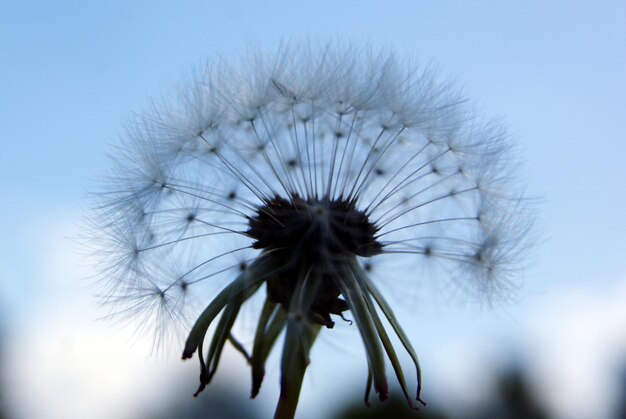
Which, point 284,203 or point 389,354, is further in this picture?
point 284,203

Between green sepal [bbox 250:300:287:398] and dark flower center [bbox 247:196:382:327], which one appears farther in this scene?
dark flower center [bbox 247:196:382:327]

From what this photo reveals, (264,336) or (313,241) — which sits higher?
(313,241)

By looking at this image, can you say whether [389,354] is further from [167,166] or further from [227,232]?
[167,166]

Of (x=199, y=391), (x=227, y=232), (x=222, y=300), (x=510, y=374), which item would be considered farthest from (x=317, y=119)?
(x=510, y=374)

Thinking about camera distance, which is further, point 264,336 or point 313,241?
point 313,241

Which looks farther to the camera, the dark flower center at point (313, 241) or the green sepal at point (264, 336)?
the dark flower center at point (313, 241)

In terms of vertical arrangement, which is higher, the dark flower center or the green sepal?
the dark flower center

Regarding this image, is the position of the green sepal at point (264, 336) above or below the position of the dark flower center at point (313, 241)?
below

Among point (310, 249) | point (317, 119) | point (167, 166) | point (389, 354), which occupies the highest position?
point (317, 119)
